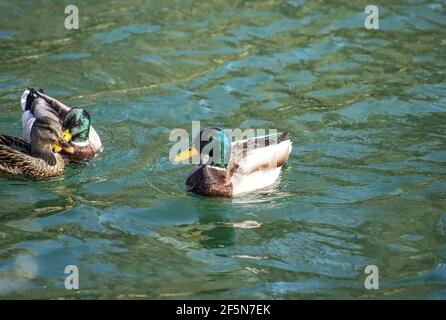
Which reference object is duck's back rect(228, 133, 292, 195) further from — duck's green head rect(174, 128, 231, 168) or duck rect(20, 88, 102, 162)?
duck rect(20, 88, 102, 162)

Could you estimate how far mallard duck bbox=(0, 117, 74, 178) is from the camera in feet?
30.0

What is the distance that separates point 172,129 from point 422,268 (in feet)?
13.3

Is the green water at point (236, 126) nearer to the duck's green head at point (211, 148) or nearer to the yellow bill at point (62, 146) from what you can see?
the yellow bill at point (62, 146)

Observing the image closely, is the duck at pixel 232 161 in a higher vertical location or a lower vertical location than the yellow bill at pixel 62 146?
lower

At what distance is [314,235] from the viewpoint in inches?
316

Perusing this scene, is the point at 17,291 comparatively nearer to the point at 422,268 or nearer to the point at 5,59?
the point at 422,268

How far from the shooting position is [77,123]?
31.7ft

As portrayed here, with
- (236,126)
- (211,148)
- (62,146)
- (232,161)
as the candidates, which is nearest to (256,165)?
(232,161)

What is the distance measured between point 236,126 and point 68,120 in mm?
2142

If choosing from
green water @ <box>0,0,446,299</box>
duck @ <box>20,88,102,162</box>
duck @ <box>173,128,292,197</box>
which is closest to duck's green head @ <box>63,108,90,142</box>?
duck @ <box>20,88,102,162</box>

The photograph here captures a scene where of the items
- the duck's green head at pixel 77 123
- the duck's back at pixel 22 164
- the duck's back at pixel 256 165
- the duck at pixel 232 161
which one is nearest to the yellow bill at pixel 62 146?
the duck's green head at pixel 77 123

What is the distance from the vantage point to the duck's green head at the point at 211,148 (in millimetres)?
8844

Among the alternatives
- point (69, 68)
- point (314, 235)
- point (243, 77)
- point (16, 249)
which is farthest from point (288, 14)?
point (16, 249)

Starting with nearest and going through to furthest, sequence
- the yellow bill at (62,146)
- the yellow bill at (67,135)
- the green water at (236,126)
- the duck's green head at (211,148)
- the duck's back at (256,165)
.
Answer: the green water at (236,126) → the duck's green head at (211,148) → the duck's back at (256,165) → the yellow bill at (62,146) → the yellow bill at (67,135)
